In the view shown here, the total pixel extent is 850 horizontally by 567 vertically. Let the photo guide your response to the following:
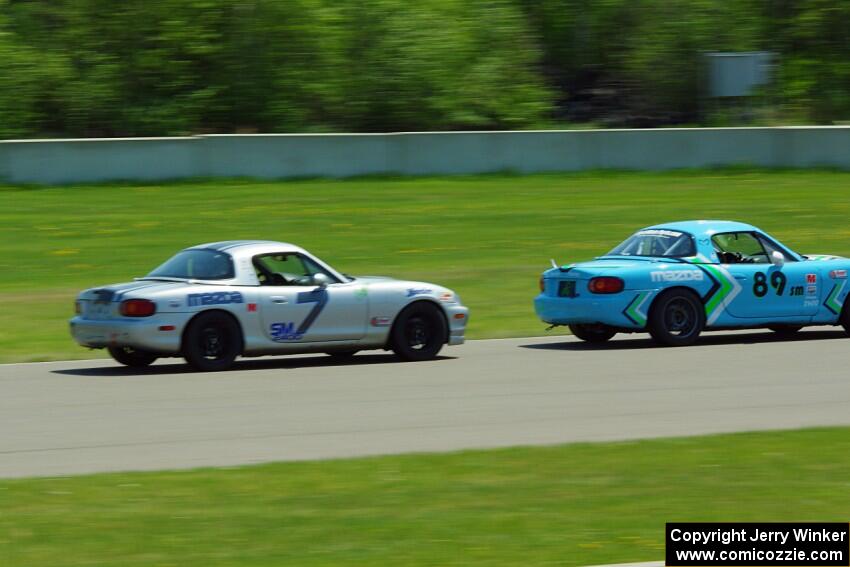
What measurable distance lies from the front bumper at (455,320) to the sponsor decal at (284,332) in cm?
162

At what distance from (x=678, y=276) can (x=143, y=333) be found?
5.69 metres

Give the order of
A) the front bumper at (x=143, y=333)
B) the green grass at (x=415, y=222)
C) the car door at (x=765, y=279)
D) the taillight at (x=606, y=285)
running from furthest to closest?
the green grass at (x=415, y=222), the car door at (x=765, y=279), the taillight at (x=606, y=285), the front bumper at (x=143, y=333)

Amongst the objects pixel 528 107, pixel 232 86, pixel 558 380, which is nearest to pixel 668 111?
pixel 528 107

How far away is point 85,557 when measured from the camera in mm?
6363

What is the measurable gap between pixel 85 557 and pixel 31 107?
27363 mm

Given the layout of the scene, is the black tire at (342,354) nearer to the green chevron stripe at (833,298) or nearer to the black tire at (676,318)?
the black tire at (676,318)

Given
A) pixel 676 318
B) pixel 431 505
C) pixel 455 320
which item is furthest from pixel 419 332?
pixel 431 505

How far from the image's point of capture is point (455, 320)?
14734 millimetres

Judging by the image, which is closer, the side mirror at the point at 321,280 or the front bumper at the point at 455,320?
the side mirror at the point at 321,280

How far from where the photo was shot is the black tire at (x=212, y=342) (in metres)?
13.4

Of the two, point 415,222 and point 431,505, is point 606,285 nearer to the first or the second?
point 431,505

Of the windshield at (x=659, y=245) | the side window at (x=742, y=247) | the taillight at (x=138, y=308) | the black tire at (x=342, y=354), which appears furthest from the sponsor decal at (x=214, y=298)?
the side window at (x=742, y=247)

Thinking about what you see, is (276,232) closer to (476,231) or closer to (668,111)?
(476,231)

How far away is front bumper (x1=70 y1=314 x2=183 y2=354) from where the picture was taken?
13094 mm
